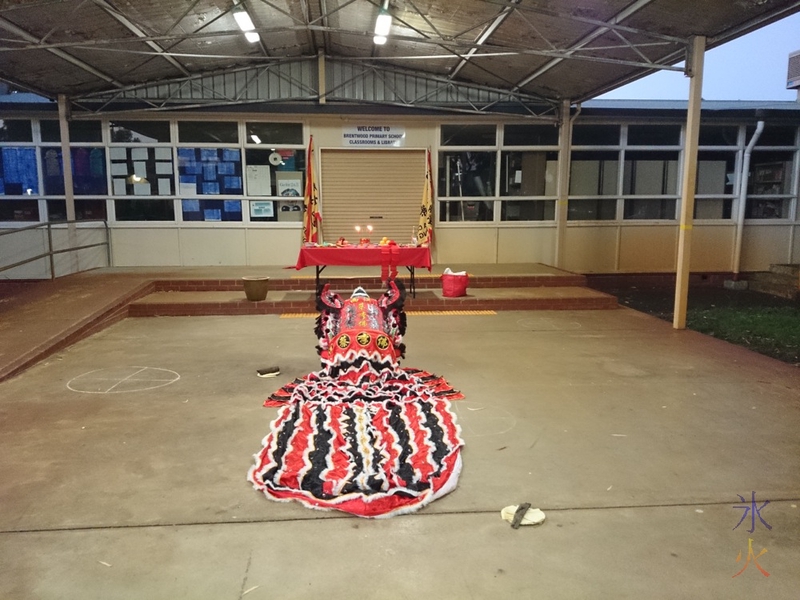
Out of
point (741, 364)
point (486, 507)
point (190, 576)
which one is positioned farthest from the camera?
point (741, 364)

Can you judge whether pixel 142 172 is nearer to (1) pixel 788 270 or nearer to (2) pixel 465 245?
(2) pixel 465 245

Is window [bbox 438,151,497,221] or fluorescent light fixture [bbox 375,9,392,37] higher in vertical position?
fluorescent light fixture [bbox 375,9,392,37]

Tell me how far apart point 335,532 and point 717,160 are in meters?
12.0

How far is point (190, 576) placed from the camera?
226 centimetres

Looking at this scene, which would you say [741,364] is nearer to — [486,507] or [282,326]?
[486,507]

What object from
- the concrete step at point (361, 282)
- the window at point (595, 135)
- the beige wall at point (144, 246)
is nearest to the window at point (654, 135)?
the window at point (595, 135)

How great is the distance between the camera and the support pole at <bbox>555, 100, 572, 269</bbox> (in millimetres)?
10666

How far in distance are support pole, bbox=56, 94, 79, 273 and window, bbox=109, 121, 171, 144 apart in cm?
79

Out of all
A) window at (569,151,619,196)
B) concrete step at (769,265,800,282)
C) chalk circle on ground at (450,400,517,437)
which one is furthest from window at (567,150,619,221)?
chalk circle on ground at (450,400,517,437)

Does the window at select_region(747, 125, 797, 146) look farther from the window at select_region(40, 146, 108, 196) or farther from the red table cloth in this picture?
the window at select_region(40, 146, 108, 196)

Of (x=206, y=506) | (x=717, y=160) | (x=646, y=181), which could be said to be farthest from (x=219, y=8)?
(x=717, y=160)

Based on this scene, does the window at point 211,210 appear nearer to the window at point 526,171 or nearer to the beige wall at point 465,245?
the beige wall at point 465,245

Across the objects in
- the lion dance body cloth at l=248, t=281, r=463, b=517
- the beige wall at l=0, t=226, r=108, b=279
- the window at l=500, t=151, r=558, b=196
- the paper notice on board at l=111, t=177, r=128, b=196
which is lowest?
the lion dance body cloth at l=248, t=281, r=463, b=517

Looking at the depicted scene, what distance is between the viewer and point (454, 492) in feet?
9.66
